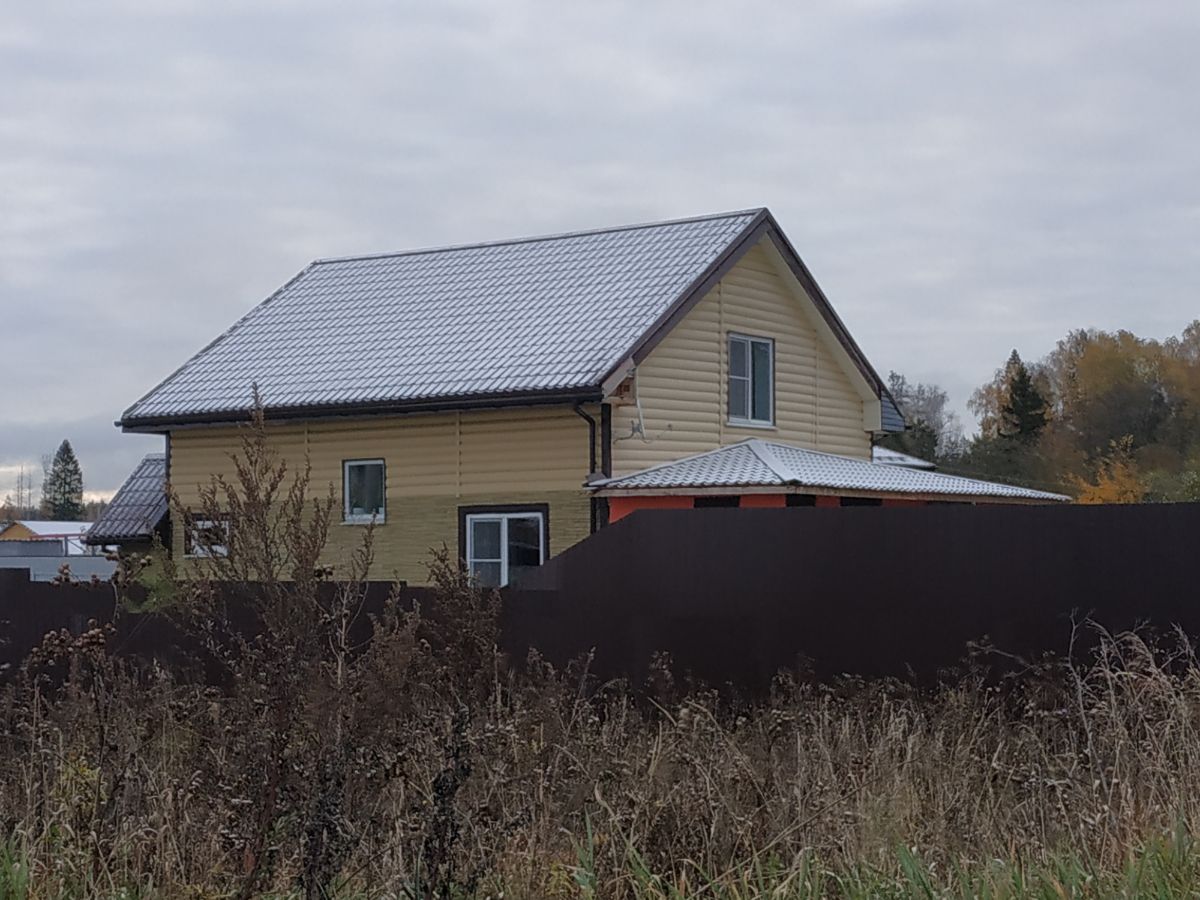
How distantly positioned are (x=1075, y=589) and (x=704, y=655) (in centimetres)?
270

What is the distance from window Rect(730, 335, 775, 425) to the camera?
21609 mm

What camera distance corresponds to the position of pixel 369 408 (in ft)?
66.2

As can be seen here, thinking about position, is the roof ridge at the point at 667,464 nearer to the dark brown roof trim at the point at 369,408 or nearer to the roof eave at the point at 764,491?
the roof eave at the point at 764,491

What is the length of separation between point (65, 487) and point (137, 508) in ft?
317

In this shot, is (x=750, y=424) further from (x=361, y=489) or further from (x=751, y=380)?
(x=361, y=489)

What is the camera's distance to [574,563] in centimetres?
1196

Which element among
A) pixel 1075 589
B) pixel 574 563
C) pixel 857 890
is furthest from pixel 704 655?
pixel 857 890

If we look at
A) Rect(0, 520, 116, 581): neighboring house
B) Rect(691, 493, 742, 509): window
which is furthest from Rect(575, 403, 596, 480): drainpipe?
Rect(0, 520, 116, 581): neighboring house

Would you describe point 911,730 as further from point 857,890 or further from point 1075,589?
point 857,890

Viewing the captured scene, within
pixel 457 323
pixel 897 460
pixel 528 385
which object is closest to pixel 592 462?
pixel 528 385

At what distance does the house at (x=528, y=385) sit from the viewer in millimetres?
19250

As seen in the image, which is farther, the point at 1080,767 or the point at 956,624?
the point at 956,624

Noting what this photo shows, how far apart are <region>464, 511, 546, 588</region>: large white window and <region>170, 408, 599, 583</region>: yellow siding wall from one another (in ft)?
0.67

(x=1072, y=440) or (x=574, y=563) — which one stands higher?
(x=1072, y=440)
